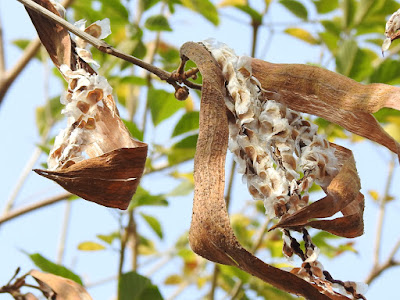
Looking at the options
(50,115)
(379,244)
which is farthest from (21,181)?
(379,244)

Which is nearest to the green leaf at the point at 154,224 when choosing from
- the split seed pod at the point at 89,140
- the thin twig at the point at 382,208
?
the thin twig at the point at 382,208

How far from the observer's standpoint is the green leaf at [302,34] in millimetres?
1431

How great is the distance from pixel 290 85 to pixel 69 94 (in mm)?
186

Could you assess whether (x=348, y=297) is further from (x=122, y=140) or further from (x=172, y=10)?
(x=172, y=10)

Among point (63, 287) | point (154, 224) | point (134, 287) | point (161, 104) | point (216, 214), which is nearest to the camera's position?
point (216, 214)

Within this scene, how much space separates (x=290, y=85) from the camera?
18.8 inches

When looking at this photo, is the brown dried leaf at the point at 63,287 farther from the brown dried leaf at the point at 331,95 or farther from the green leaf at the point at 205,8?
the green leaf at the point at 205,8

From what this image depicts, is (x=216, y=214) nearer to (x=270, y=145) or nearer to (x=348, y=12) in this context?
(x=270, y=145)

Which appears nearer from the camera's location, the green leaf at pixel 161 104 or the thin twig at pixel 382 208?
the green leaf at pixel 161 104

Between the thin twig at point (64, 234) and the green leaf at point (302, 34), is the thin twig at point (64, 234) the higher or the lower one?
the lower one

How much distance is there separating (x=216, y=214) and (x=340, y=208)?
3.4 inches

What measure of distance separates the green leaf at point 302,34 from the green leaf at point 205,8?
0.79ft

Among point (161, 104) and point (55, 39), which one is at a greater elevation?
point (161, 104)

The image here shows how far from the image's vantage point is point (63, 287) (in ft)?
2.14
